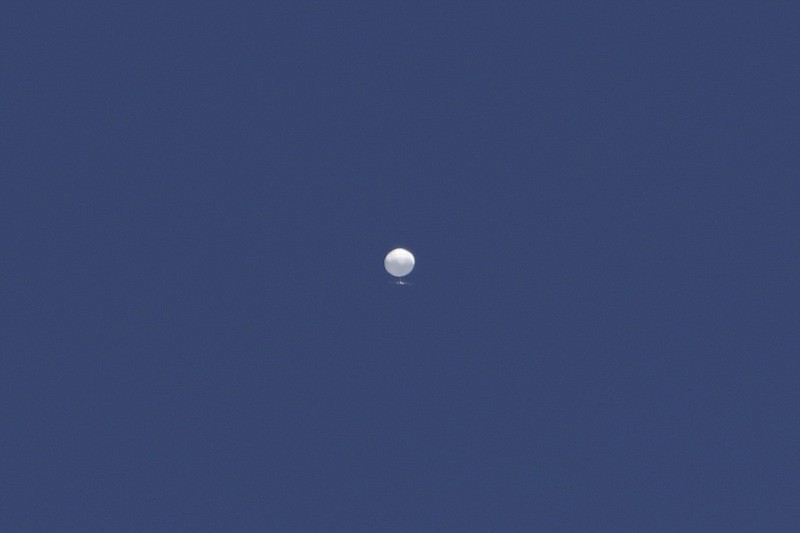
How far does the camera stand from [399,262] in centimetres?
744

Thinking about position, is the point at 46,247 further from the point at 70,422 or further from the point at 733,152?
the point at 733,152

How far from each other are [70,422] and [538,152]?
2.76 meters

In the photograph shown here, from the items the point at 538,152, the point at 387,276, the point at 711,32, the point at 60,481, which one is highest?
the point at 711,32

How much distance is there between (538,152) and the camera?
7.59 metres

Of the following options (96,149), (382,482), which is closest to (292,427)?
(382,482)

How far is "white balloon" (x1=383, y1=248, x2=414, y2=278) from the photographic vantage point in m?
7.44

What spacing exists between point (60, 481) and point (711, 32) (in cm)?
405

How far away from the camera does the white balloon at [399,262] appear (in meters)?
7.44

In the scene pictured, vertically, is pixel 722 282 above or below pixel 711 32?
below

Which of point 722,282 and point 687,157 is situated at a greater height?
point 687,157

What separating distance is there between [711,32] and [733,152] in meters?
0.63

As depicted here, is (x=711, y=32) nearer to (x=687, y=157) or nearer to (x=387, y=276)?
(x=687, y=157)

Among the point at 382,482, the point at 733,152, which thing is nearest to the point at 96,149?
the point at 382,482

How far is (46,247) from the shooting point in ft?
24.6
